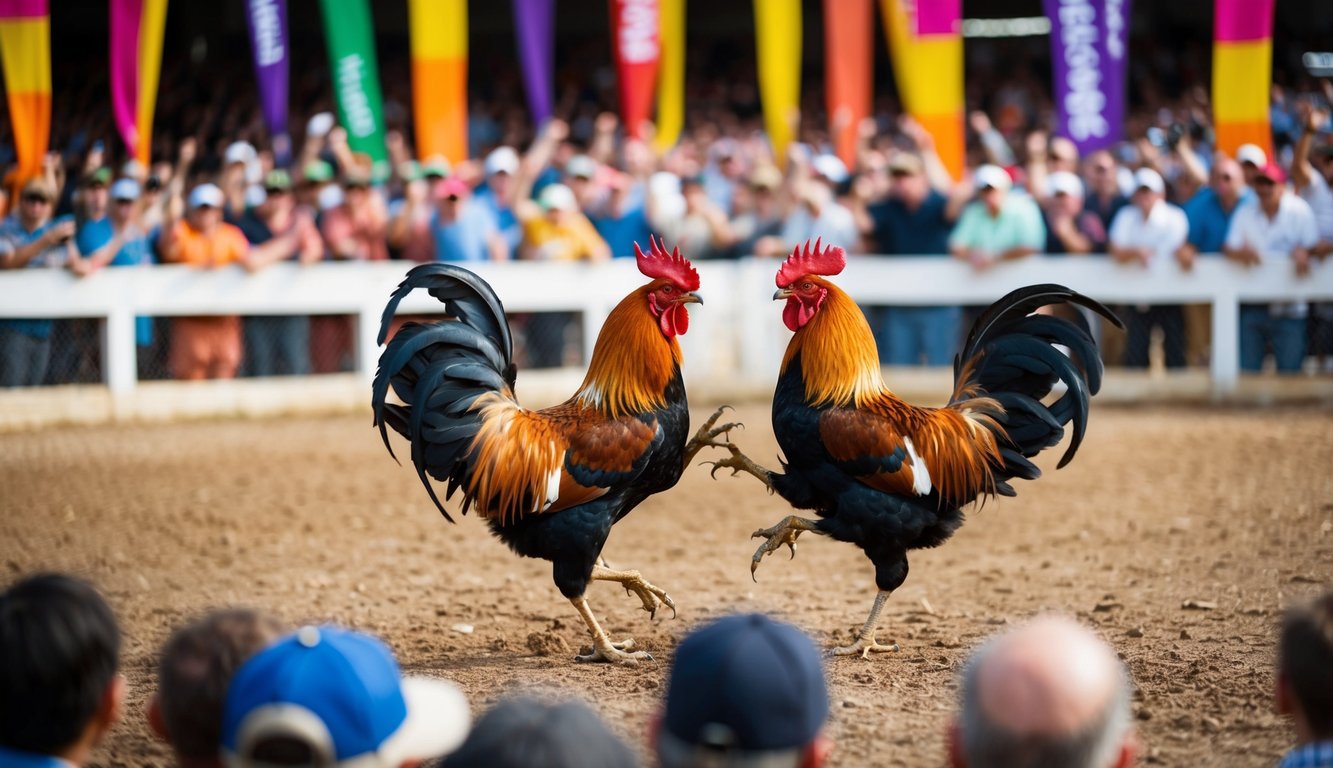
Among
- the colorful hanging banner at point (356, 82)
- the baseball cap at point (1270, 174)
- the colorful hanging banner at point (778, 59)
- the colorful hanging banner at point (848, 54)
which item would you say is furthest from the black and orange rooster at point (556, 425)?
the colorful hanging banner at point (848, 54)

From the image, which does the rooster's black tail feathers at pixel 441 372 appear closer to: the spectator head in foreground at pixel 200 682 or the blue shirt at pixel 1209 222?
the spectator head in foreground at pixel 200 682

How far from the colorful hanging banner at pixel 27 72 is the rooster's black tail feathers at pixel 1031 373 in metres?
9.98

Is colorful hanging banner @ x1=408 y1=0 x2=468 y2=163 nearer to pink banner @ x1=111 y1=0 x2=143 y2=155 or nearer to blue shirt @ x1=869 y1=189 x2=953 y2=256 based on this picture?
pink banner @ x1=111 y1=0 x2=143 y2=155

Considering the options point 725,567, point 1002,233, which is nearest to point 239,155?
point 1002,233

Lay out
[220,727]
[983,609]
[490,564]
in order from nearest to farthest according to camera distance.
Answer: [220,727], [983,609], [490,564]

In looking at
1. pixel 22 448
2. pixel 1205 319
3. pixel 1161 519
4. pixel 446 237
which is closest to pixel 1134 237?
pixel 1205 319

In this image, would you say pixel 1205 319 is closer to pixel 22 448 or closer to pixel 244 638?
pixel 22 448

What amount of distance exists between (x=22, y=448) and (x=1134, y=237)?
9.64 metres

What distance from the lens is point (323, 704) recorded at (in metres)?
2.45

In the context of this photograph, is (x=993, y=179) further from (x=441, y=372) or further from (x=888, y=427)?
(x=441, y=372)

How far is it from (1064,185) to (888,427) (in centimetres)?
825

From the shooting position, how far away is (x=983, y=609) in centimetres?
635

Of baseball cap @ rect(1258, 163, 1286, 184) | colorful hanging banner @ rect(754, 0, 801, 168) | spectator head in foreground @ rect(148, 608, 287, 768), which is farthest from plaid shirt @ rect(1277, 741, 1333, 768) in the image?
colorful hanging banner @ rect(754, 0, 801, 168)

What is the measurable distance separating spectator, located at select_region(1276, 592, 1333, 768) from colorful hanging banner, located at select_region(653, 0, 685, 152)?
45.5 ft
